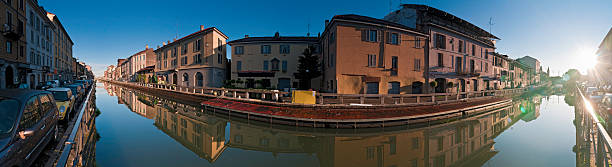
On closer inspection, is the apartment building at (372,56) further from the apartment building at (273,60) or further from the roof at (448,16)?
the apartment building at (273,60)

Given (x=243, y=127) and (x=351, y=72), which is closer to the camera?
(x=243, y=127)

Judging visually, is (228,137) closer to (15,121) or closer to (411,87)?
(15,121)

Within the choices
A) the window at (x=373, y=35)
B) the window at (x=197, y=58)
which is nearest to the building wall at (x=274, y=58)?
the window at (x=197, y=58)

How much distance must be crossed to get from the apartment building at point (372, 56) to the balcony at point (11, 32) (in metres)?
30.2

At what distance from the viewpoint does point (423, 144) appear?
937 centimetres

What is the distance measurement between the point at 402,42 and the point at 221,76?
26.4 m

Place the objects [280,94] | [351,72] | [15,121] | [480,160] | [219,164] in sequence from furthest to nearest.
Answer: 1. [351,72]
2. [280,94]
3. [480,160]
4. [219,164]
5. [15,121]

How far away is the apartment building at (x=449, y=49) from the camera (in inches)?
896

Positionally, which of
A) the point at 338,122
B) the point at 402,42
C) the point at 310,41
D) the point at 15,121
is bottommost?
the point at 338,122

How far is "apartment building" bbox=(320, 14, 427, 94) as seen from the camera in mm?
18797

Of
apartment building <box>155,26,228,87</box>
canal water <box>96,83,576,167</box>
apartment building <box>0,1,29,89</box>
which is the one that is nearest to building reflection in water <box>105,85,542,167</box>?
canal water <box>96,83,576,167</box>

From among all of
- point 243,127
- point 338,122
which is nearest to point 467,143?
point 338,122

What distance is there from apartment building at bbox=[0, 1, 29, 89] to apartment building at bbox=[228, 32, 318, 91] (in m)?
20.8

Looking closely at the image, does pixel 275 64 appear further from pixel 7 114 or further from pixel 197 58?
pixel 7 114
